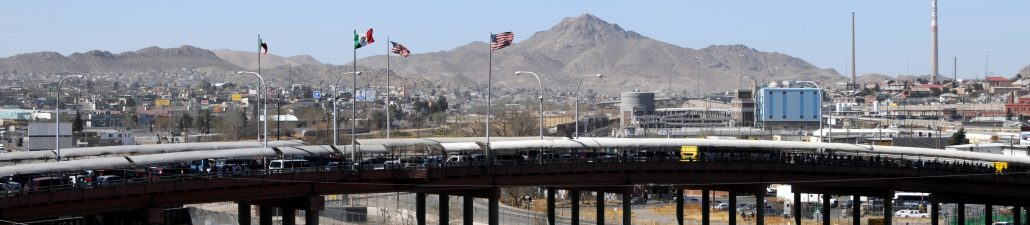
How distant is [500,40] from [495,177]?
10.4 meters

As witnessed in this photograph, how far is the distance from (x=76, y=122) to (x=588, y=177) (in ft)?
388

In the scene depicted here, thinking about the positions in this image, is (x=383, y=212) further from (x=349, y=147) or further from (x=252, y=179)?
(x=252, y=179)

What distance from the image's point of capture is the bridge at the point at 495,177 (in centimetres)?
6266

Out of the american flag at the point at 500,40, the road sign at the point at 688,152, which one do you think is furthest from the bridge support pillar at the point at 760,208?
the american flag at the point at 500,40

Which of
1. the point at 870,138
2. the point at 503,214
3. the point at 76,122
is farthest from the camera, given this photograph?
the point at 76,122

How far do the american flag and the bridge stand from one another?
17.7 feet

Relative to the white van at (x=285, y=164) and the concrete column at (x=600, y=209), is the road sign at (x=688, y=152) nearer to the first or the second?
the concrete column at (x=600, y=209)

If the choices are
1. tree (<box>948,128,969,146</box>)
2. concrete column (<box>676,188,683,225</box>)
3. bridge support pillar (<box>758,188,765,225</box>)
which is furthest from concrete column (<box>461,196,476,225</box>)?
tree (<box>948,128,969,146</box>)

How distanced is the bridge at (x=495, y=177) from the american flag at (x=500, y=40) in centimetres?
Answer: 540

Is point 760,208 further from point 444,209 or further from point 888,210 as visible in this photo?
point 444,209

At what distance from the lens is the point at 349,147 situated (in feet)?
268

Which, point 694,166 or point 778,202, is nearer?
point 694,166

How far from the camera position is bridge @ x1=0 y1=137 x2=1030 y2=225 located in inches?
2467

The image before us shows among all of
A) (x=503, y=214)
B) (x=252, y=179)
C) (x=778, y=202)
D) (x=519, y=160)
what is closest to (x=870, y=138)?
(x=778, y=202)
